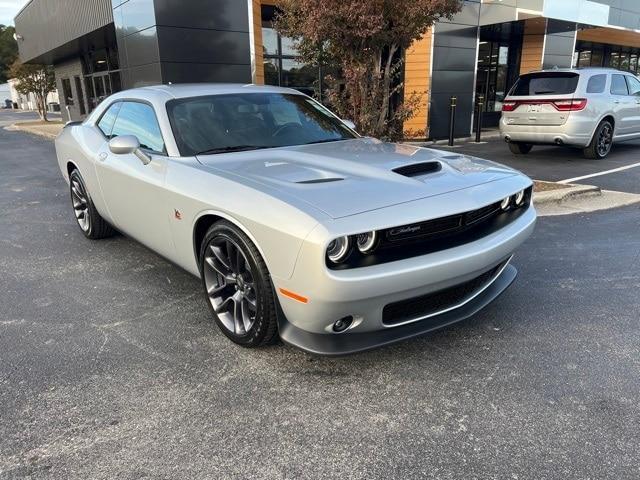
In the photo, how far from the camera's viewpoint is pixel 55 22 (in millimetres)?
19969

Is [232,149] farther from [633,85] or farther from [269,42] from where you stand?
[269,42]

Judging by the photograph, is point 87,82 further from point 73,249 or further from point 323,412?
point 323,412

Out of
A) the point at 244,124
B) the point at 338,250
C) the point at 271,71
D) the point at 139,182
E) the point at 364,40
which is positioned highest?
the point at 364,40

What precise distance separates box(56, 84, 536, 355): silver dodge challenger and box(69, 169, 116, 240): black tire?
91 centimetres

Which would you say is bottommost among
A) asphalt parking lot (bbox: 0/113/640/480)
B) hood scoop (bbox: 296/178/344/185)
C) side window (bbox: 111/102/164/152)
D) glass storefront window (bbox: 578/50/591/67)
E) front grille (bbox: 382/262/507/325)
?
asphalt parking lot (bbox: 0/113/640/480)

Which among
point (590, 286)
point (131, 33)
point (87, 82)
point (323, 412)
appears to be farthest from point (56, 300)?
point (87, 82)

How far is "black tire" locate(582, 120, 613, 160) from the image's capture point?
9.97 m

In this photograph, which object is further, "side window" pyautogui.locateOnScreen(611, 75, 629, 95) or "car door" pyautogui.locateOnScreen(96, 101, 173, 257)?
"side window" pyautogui.locateOnScreen(611, 75, 629, 95)

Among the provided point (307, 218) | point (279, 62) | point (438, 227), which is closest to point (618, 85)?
point (279, 62)

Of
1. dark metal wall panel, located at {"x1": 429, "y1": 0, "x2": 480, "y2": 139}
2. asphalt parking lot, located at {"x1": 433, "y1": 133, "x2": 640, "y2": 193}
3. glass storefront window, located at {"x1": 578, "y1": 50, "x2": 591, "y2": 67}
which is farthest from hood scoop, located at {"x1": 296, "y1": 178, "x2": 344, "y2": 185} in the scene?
glass storefront window, located at {"x1": 578, "y1": 50, "x2": 591, "y2": 67}

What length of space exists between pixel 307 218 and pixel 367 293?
1.48 feet

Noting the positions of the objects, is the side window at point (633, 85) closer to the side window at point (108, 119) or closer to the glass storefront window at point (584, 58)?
the side window at point (108, 119)

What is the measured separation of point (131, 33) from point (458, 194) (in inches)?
468

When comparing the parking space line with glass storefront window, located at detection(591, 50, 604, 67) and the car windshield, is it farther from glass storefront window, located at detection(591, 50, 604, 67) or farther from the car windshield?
glass storefront window, located at detection(591, 50, 604, 67)
